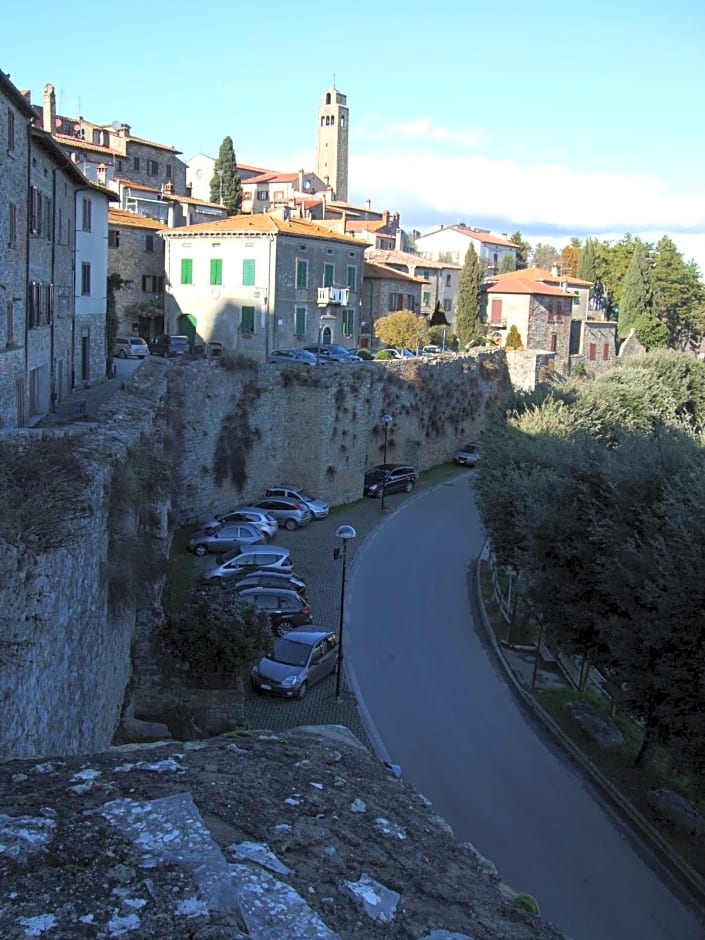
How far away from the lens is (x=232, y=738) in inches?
277

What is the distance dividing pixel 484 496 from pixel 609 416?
12.1 meters

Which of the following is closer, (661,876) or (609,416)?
(661,876)

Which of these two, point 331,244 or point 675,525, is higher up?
point 331,244

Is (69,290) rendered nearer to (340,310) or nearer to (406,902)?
(340,310)

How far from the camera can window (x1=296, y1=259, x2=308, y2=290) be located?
46656mm

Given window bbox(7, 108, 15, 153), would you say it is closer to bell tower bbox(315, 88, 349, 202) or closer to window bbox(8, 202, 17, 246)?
window bbox(8, 202, 17, 246)

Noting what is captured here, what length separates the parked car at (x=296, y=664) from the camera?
1977cm

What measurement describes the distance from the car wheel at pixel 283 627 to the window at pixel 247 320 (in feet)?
82.3

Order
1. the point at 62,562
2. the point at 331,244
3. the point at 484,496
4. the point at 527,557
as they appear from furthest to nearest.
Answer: the point at 331,244, the point at 484,496, the point at 527,557, the point at 62,562

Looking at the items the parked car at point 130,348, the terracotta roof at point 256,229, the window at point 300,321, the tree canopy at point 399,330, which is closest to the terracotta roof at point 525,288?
the tree canopy at point 399,330

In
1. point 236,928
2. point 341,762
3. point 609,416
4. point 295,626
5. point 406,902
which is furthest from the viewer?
point 609,416

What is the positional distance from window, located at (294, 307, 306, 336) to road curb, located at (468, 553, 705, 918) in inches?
A: 1093

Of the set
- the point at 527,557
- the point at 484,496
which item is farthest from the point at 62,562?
the point at 484,496

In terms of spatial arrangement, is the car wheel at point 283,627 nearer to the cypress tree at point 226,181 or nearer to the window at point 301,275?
the window at point 301,275
